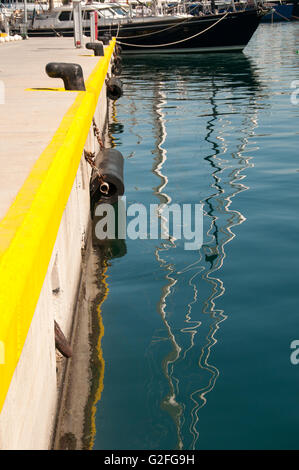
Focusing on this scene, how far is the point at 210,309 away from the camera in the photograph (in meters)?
5.66

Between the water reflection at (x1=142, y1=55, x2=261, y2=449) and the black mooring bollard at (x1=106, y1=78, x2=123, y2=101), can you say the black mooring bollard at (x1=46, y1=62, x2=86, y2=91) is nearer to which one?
the water reflection at (x1=142, y1=55, x2=261, y2=449)

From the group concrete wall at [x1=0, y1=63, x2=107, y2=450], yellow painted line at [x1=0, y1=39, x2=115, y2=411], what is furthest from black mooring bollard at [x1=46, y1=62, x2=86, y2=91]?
yellow painted line at [x1=0, y1=39, x2=115, y2=411]

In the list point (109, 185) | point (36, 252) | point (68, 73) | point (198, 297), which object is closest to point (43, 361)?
point (36, 252)

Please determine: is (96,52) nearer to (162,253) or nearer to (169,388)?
(162,253)

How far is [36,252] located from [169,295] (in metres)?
3.26

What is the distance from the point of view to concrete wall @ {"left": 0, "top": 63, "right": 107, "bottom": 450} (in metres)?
2.80

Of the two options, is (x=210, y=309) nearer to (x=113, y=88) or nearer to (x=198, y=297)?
(x=198, y=297)

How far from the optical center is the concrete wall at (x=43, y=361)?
2.80 metres

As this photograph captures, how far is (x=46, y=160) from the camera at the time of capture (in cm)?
442

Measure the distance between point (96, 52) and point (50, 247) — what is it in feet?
43.3

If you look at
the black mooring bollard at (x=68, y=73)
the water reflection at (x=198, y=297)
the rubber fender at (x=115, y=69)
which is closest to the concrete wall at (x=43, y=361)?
the water reflection at (x=198, y=297)

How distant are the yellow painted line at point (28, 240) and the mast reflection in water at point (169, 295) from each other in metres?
1.31

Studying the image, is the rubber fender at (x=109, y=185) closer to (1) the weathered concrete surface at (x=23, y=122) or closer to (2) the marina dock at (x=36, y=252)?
(2) the marina dock at (x=36, y=252)

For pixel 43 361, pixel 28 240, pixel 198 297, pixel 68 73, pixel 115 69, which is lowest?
pixel 43 361
